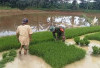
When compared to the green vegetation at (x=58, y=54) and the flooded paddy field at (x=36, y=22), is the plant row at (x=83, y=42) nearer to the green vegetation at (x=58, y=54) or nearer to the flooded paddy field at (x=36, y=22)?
the green vegetation at (x=58, y=54)

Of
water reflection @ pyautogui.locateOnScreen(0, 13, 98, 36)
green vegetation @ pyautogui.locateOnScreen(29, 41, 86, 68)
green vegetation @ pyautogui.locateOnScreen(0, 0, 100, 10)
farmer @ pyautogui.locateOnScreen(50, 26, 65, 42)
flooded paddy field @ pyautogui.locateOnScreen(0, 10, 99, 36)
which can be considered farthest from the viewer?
green vegetation @ pyautogui.locateOnScreen(0, 0, 100, 10)

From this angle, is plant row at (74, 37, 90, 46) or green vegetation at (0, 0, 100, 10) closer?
plant row at (74, 37, 90, 46)

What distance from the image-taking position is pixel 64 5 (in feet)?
131

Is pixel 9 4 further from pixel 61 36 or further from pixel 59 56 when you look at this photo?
pixel 59 56

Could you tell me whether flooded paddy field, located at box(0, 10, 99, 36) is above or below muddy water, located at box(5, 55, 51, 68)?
below

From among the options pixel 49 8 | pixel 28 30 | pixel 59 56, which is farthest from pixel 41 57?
pixel 49 8

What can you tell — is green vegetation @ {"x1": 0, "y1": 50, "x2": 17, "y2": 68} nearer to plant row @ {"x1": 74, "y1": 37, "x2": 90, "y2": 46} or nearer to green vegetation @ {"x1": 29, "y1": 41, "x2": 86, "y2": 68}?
green vegetation @ {"x1": 29, "y1": 41, "x2": 86, "y2": 68}

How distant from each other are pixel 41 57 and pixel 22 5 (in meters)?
29.2

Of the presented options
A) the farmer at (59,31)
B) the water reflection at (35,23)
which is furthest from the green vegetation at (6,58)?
the water reflection at (35,23)

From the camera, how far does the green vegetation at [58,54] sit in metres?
4.40

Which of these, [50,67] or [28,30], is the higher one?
[28,30]

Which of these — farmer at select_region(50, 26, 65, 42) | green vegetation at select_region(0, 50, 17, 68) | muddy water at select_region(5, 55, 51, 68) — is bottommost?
muddy water at select_region(5, 55, 51, 68)

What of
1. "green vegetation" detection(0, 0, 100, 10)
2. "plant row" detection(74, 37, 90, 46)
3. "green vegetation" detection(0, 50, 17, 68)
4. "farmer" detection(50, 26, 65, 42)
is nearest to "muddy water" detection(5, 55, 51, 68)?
"green vegetation" detection(0, 50, 17, 68)

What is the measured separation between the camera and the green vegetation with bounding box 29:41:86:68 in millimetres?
4398
